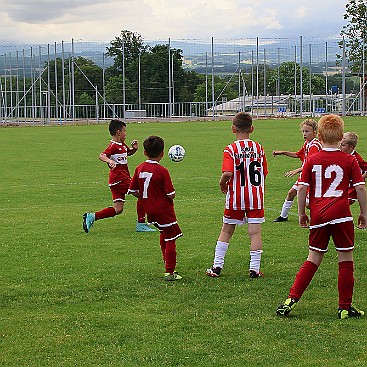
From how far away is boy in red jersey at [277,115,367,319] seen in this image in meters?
7.49

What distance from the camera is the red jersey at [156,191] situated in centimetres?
941

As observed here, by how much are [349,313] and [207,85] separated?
69.1m

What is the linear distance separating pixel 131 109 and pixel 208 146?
42279 mm

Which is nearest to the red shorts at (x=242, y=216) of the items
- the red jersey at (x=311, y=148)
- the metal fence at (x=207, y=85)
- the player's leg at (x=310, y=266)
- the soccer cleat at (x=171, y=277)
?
the soccer cleat at (x=171, y=277)

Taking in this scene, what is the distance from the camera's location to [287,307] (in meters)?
7.56

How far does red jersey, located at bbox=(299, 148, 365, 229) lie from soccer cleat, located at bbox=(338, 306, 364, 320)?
80cm

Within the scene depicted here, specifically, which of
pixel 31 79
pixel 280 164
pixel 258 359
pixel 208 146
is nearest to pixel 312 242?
pixel 258 359

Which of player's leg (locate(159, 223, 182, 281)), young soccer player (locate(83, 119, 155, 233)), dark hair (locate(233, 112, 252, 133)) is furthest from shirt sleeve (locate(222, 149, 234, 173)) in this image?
young soccer player (locate(83, 119, 155, 233))

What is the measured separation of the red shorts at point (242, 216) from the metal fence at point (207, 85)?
57.6 meters

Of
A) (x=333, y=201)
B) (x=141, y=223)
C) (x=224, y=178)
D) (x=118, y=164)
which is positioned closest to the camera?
(x=333, y=201)

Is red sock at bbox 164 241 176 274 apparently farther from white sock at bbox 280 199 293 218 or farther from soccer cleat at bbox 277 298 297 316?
white sock at bbox 280 199 293 218

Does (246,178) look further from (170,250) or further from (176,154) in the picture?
(176,154)

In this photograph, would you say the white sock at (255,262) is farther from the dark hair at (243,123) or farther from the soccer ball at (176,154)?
the soccer ball at (176,154)

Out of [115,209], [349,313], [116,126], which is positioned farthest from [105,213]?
[349,313]
